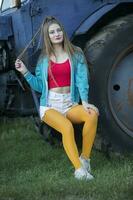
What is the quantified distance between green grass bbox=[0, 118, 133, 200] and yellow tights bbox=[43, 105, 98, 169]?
0.18m

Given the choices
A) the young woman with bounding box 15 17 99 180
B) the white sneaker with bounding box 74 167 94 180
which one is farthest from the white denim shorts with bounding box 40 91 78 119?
the white sneaker with bounding box 74 167 94 180

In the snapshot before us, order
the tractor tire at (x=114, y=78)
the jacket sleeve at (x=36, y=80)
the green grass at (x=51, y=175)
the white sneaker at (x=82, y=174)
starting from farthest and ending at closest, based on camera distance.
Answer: the tractor tire at (x=114, y=78), the jacket sleeve at (x=36, y=80), the white sneaker at (x=82, y=174), the green grass at (x=51, y=175)

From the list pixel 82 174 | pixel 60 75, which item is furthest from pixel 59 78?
pixel 82 174

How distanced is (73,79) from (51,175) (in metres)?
0.83

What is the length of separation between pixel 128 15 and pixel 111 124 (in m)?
0.97

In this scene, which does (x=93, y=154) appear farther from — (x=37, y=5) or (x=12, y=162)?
(x=37, y=5)

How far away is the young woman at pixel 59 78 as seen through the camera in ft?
18.9

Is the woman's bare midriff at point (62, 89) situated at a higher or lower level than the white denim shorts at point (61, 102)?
higher

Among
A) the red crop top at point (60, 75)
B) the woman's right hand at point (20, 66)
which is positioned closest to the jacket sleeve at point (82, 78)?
the red crop top at point (60, 75)

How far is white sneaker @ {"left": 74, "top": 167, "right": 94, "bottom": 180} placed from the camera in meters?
5.38

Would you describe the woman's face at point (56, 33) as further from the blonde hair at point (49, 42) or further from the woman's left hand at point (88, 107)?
the woman's left hand at point (88, 107)

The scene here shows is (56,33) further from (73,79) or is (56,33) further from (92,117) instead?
(92,117)

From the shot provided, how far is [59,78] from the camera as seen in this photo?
5.86 m

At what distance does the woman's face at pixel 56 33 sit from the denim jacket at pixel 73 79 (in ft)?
0.57
